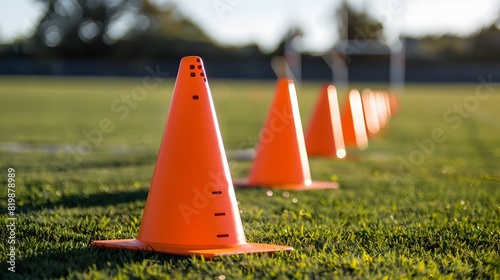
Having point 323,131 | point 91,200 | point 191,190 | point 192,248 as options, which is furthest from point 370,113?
point 192,248

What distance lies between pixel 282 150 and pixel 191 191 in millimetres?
2779

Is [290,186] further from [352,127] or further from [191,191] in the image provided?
[352,127]

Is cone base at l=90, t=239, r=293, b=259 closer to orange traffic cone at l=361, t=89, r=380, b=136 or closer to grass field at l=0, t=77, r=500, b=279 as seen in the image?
grass field at l=0, t=77, r=500, b=279

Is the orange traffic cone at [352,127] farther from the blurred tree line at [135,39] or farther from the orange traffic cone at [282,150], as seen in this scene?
the blurred tree line at [135,39]

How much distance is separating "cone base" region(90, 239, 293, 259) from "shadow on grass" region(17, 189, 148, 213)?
54.7 inches

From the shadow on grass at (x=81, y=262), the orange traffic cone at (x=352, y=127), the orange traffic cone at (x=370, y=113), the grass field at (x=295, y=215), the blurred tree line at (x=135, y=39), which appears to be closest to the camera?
the shadow on grass at (x=81, y=262)

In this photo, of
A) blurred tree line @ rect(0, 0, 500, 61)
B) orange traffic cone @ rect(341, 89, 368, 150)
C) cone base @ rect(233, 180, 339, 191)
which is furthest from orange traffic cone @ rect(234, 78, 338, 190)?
blurred tree line @ rect(0, 0, 500, 61)

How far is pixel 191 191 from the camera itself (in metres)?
4.14

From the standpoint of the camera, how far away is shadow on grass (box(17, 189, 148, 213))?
5590 millimetres

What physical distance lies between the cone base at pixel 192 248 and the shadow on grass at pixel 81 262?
32mm

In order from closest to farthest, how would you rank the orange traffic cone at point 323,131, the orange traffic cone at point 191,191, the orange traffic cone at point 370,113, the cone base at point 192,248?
the cone base at point 192,248 < the orange traffic cone at point 191,191 < the orange traffic cone at point 323,131 < the orange traffic cone at point 370,113

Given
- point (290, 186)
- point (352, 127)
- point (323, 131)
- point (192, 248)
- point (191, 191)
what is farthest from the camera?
point (352, 127)

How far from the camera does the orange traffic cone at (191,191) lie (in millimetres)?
4082

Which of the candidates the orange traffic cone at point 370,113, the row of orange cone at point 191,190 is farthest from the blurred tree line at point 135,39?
the row of orange cone at point 191,190
